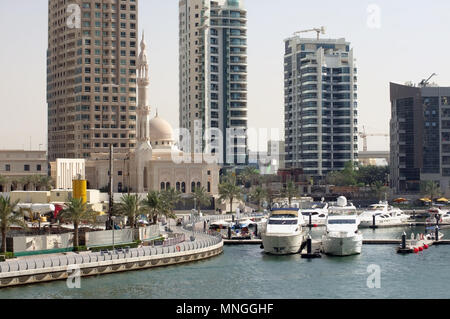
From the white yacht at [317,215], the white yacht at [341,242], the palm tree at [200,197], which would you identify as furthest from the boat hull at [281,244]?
the palm tree at [200,197]

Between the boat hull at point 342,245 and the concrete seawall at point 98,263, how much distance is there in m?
13.8

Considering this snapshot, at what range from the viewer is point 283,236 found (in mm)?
100250

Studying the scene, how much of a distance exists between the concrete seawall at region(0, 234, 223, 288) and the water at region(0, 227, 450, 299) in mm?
1094

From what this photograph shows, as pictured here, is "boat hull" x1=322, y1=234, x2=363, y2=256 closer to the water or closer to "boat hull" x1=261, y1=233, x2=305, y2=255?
the water

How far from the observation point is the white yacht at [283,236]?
100 meters

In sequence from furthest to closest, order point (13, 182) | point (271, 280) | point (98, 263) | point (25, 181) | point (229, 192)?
point (13, 182) → point (25, 181) → point (229, 192) → point (98, 263) → point (271, 280)

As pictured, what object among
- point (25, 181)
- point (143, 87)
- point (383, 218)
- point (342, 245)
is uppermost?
point (143, 87)

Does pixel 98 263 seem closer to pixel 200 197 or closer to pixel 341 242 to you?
pixel 341 242

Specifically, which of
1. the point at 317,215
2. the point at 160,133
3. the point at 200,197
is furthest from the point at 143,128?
the point at 317,215

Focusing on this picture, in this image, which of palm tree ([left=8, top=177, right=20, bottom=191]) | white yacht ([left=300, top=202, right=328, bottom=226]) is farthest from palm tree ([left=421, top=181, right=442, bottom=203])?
palm tree ([left=8, top=177, right=20, bottom=191])

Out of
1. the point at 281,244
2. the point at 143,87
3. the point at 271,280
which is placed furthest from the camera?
the point at 143,87

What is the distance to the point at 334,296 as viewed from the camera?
242 ft

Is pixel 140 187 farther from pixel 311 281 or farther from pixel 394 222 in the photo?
pixel 311 281

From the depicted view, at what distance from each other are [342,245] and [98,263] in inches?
1252
